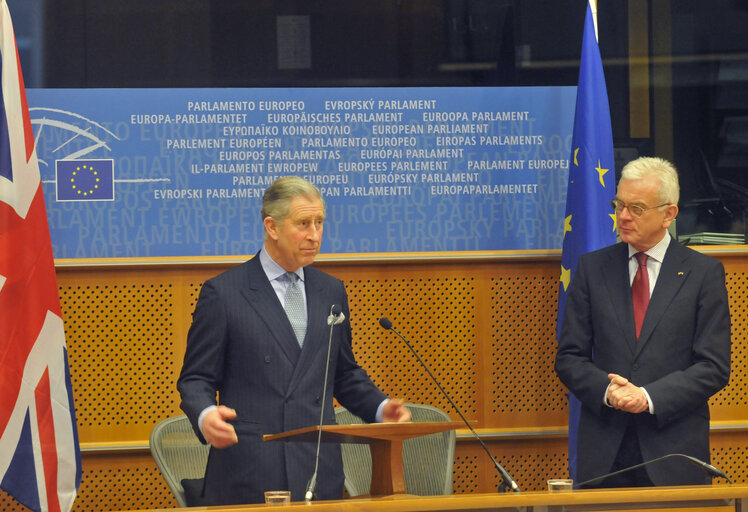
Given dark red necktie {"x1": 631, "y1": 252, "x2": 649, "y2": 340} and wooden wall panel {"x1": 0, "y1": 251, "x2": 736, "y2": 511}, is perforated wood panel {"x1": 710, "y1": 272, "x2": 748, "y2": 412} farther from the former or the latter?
dark red necktie {"x1": 631, "y1": 252, "x2": 649, "y2": 340}

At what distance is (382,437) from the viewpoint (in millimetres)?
3166

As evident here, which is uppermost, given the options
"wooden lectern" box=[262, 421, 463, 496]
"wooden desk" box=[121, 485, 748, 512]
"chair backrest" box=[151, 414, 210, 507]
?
"wooden lectern" box=[262, 421, 463, 496]

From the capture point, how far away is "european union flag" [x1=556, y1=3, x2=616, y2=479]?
16.9ft

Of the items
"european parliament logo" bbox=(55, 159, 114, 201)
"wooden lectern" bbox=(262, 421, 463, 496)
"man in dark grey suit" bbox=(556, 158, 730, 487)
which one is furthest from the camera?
"european parliament logo" bbox=(55, 159, 114, 201)

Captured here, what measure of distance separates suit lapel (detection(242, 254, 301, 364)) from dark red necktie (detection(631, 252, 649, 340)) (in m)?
1.36

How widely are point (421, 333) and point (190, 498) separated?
1854 mm

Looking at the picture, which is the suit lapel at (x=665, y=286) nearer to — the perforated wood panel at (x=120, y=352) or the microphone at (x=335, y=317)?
the microphone at (x=335, y=317)

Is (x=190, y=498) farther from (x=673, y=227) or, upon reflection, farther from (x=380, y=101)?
(x=673, y=227)

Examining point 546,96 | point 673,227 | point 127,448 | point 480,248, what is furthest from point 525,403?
point 127,448

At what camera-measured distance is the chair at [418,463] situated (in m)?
4.71

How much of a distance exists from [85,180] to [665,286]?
286cm

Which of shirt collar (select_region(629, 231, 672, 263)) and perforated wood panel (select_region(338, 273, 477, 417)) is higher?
shirt collar (select_region(629, 231, 672, 263))

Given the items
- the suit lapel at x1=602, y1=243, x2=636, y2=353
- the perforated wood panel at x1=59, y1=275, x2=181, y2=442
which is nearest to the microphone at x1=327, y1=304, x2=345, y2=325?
the suit lapel at x1=602, y1=243, x2=636, y2=353

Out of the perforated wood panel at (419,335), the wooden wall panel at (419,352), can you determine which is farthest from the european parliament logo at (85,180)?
the perforated wood panel at (419,335)
